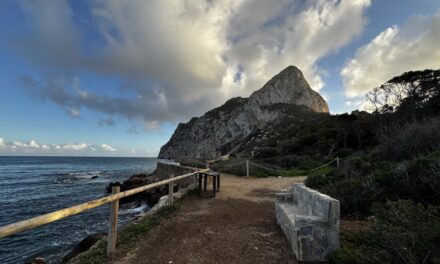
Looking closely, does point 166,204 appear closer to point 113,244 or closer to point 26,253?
point 113,244

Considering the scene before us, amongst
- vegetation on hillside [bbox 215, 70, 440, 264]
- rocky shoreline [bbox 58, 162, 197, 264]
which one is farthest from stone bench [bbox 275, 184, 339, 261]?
rocky shoreline [bbox 58, 162, 197, 264]

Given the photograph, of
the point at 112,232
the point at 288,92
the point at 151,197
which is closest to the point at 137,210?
the point at 151,197

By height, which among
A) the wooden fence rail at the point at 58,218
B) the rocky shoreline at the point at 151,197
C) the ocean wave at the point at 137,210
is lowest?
the ocean wave at the point at 137,210

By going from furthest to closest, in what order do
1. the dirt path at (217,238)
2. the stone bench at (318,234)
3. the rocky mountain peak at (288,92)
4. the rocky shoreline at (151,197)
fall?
the rocky mountain peak at (288,92) < the rocky shoreline at (151,197) < the dirt path at (217,238) < the stone bench at (318,234)

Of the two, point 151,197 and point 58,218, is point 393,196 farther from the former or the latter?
point 151,197

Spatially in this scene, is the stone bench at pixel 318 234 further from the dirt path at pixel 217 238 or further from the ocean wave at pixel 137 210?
the ocean wave at pixel 137 210

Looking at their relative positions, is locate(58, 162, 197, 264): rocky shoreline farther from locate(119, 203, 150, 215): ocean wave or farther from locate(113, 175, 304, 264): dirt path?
locate(113, 175, 304, 264): dirt path

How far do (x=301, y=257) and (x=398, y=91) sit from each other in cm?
2595

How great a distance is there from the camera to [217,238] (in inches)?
179

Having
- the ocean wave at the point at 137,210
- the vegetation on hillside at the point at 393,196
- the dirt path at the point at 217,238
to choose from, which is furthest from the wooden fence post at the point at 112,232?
the ocean wave at the point at 137,210

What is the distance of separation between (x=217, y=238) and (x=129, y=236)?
1.66 metres

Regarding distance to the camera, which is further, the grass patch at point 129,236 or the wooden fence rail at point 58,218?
the grass patch at point 129,236

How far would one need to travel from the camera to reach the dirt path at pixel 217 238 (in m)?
3.74

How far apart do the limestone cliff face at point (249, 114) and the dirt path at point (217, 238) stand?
61649 millimetres
